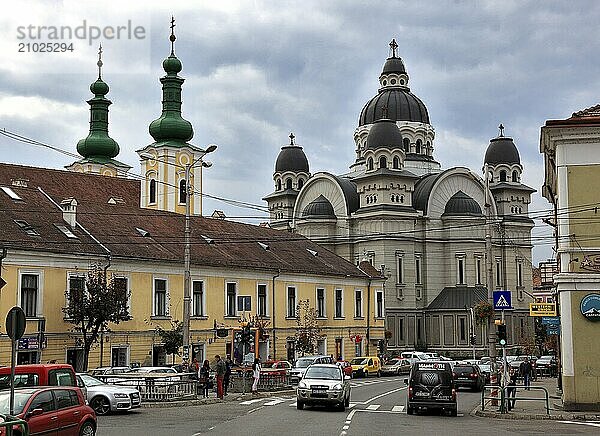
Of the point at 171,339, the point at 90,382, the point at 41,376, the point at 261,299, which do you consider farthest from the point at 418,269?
the point at 41,376

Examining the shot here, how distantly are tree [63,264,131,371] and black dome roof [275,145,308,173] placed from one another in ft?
237

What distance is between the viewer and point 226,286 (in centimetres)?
5209

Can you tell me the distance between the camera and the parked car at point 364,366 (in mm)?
58100

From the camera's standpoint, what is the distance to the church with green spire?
3725 inches

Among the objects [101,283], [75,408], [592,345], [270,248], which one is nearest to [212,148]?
[101,283]

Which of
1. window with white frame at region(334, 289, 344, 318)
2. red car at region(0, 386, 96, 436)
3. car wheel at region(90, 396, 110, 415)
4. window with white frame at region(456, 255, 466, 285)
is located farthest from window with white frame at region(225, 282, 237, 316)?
window with white frame at region(456, 255, 466, 285)

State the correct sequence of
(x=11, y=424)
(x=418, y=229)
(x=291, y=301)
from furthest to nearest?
(x=418, y=229)
(x=291, y=301)
(x=11, y=424)

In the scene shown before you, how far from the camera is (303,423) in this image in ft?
80.2

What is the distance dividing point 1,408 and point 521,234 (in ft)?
299

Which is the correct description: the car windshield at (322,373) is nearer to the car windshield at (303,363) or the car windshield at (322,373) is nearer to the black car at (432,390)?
the black car at (432,390)

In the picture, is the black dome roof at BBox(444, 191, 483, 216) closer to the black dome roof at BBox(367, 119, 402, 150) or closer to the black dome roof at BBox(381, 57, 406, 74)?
the black dome roof at BBox(367, 119, 402, 150)

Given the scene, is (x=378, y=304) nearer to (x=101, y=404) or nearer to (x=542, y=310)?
(x=542, y=310)

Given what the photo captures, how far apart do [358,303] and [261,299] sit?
1173 centimetres

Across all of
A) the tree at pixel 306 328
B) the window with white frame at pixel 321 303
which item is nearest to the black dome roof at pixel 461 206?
the window with white frame at pixel 321 303
